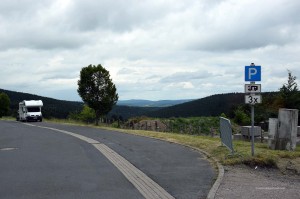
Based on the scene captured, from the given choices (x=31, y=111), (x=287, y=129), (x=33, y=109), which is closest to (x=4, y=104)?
(x=33, y=109)

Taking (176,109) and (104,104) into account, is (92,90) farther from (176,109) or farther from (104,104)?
(176,109)

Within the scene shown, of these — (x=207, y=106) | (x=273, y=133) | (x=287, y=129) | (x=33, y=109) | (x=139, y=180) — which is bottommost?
(x=139, y=180)

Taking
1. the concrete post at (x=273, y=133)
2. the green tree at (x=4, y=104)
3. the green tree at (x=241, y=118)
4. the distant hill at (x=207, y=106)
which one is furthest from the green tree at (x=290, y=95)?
the green tree at (x=4, y=104)

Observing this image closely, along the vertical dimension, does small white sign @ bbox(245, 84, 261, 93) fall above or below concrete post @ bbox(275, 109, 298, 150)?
above

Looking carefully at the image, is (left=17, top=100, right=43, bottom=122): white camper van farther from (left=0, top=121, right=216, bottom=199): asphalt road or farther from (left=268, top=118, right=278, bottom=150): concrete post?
(left=268, top=118, right=278, bottom=150): concrete post

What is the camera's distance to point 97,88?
135 feet

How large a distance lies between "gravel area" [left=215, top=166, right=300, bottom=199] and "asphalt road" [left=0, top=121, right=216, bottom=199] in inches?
17.2

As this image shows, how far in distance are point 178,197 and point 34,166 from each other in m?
5.56

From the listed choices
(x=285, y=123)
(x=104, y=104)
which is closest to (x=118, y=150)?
(x=285, y=123)

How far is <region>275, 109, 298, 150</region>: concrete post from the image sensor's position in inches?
637

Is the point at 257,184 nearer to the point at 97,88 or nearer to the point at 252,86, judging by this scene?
the point at 252,86

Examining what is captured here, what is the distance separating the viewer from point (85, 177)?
1035 cm

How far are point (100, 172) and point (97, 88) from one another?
3053cm

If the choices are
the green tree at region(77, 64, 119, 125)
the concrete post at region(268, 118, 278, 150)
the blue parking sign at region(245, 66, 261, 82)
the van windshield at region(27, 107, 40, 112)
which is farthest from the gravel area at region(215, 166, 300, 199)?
the van windshield at region(27, 107, 40, 112)
